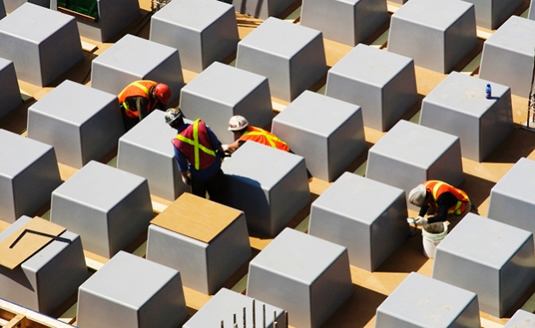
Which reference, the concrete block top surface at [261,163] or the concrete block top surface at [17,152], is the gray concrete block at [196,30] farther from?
the concrete block top surface at [17,152]

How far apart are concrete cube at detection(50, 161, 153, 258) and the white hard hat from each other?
2.10 m

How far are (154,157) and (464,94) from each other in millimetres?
6318

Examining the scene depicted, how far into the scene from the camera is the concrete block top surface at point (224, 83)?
2880cm

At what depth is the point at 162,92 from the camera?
2862cm

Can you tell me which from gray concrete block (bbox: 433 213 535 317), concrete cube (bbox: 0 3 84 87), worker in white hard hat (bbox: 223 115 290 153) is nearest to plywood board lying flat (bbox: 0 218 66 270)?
worker in white hard hat (bbox: 223 115 290 153)

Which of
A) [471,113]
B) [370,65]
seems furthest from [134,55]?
[471,113]

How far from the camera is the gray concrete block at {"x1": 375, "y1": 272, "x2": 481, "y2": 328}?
23391mm

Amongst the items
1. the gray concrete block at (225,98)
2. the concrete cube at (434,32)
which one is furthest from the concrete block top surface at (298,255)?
the concrete cube at (434,32)

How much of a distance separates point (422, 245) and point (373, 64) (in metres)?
→ 4.86

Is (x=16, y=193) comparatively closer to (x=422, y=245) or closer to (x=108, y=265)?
(x=108, y=265)

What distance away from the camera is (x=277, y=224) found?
26.8 metres

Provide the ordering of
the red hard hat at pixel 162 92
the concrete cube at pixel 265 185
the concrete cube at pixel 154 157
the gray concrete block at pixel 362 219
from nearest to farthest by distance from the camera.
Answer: the gray concrete block at pixel 362 219 < the concrete cube at pixel 265 185 < the concrete cube at pixel 154 157 < the red hard hat at pixel 162 92

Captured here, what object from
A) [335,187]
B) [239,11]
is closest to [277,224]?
[335,187]

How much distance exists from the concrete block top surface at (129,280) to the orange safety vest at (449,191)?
4.94m
